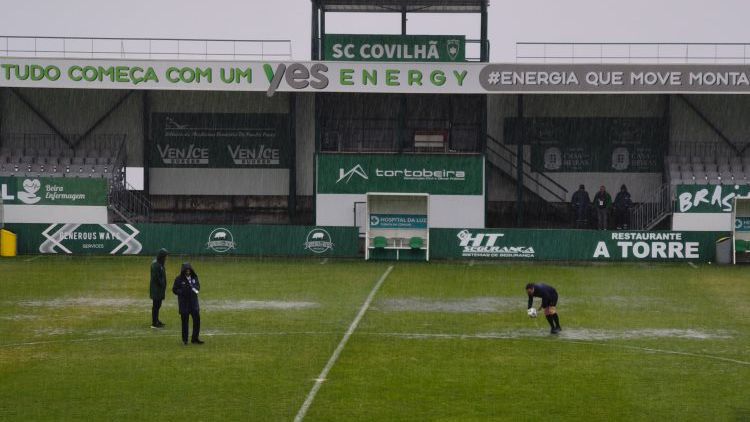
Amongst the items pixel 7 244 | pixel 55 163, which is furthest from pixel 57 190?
pixel 55 163

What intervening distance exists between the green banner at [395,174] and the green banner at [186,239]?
391 cm

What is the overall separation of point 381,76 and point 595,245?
11.3 metres

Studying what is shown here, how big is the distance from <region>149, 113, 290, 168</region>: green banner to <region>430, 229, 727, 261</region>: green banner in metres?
14.2

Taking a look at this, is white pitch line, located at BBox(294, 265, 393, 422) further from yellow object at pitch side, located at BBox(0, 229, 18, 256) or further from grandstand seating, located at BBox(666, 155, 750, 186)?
grandstand seating, located at BBox(666, 155, 750, 186)

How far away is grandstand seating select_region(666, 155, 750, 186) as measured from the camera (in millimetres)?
49094

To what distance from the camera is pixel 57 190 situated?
1809 inches

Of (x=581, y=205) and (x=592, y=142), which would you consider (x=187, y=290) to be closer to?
(x=581, y=205)

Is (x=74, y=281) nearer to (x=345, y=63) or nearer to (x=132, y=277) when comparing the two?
(x=132, y=277)

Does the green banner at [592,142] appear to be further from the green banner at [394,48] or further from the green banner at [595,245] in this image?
the green banner at [595,245]

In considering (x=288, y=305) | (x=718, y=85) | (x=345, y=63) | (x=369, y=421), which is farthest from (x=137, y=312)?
(x=718, y=85)

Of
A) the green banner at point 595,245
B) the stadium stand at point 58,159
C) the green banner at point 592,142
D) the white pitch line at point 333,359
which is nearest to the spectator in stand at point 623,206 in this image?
the green banner at point 592,142

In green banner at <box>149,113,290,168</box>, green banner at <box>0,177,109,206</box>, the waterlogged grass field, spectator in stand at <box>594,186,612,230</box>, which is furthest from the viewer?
green banner at <box>149,113,290,168</box>

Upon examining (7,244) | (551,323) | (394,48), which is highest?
(394,48)

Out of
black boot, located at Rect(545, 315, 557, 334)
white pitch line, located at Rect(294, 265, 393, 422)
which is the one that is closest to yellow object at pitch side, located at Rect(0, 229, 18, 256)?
white pitch line, located at Rect(294, 265, 393, 422)
